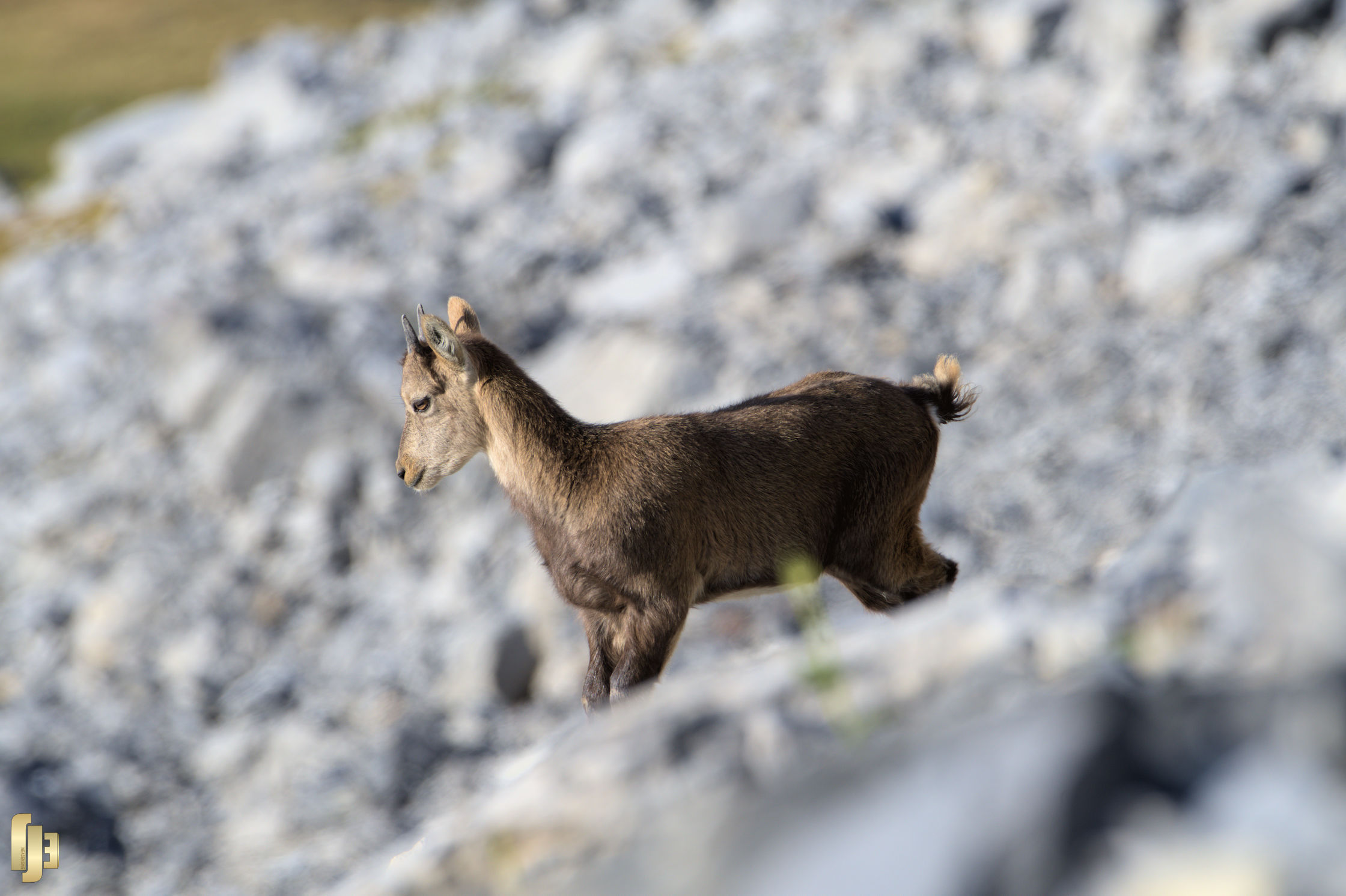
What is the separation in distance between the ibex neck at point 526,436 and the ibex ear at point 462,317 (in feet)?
0.90

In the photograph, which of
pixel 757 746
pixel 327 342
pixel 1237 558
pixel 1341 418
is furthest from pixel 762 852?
pixel 327 342

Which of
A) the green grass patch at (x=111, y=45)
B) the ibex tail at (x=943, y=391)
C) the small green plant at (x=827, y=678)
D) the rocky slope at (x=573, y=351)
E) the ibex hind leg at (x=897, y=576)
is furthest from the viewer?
the green grass patch at (x=111, y=45)

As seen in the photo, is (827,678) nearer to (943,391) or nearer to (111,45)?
(943,391)

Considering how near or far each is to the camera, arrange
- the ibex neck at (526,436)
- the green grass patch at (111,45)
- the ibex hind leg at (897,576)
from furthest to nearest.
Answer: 1. the green grass patch at (111,45)
2. the ibex hind leg at (897,576)
3. the ibex neck at (526,436)

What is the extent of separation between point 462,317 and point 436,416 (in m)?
0.67

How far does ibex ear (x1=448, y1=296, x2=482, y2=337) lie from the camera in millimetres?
6477

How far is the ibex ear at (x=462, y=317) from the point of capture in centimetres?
648

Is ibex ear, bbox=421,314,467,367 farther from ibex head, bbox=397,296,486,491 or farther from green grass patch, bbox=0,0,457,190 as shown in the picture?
green grass patch, bbox=0,0,457,190

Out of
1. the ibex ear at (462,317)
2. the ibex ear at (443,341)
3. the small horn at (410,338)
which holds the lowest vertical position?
the ibex ear at (443,341)

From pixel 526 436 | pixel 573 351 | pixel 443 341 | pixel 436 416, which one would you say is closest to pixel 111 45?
pixel 573 351

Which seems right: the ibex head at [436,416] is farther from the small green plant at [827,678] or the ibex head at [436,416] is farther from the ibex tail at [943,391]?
the small green plant at [827,678]

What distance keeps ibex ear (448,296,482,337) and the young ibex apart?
0.14 m

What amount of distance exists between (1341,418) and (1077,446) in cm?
247

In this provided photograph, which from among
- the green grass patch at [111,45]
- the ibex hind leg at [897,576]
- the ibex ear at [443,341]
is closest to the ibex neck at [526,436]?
the ibex ear at [443,341]
